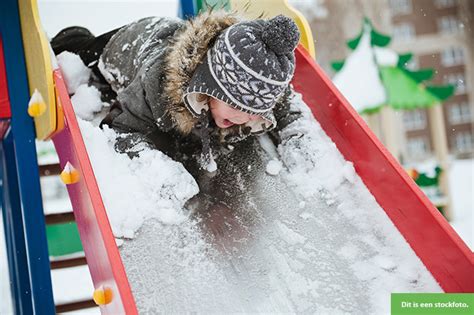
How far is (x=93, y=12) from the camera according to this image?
7.65 feet

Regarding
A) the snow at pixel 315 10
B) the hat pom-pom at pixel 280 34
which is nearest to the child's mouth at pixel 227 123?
the hat pom-pom at pixel 280 34

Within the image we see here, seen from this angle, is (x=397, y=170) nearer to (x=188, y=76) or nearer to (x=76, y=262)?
(x=188, y=76)

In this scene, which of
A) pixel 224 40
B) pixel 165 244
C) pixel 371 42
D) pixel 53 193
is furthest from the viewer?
pixel 53 193

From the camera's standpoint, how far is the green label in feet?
3.81

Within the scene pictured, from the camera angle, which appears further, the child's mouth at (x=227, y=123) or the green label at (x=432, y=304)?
the child's mouth at (x=227, y=123)

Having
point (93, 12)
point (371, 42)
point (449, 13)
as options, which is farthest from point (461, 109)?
point (93, 12)

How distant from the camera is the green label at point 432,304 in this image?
116 centimetres

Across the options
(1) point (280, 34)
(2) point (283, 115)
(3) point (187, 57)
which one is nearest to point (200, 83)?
(3) point (187, 57)

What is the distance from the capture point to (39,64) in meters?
1.72

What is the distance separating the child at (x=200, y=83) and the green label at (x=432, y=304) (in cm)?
56

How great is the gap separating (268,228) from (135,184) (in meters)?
0.34

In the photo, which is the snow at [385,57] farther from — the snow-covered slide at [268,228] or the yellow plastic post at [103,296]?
the yellow plastic post at [103,296]

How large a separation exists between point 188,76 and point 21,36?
0.64 metres

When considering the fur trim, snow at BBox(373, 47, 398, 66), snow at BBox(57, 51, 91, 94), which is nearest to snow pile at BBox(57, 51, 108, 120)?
snow at BBox(57, 51, 91, 94)
